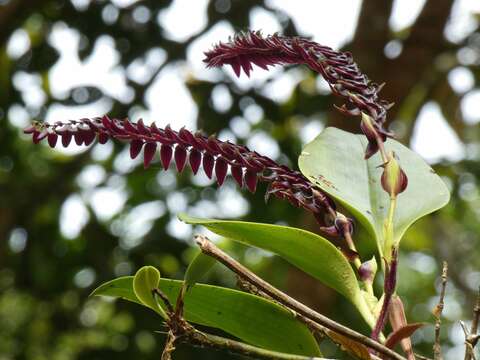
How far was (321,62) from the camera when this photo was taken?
1.44ft

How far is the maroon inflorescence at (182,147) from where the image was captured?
420 mm

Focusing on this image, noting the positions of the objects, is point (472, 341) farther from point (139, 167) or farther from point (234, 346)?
point (139, 167)

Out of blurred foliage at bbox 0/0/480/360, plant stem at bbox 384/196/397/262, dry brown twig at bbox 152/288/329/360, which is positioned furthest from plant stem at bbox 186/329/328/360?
blurred foliage at bbox 0/0/480/360

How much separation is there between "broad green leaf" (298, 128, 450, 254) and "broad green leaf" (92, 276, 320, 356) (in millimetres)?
68

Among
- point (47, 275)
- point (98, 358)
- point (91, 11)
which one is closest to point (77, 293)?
point (47, 275)

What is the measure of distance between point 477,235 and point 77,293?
2.80 metres

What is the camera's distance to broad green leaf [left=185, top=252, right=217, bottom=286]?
0.41 meters

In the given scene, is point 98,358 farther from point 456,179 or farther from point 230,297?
point 230,297

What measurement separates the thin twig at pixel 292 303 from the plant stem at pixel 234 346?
0.06 ft

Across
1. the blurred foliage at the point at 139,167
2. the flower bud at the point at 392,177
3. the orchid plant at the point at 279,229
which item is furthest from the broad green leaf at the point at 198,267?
the blurred foliage at the point at 139,167

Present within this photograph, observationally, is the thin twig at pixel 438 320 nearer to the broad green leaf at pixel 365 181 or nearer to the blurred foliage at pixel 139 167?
the broad green leaf at pixel 365 181

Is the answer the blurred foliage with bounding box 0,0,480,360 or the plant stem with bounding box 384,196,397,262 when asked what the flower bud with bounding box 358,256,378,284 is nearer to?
the plant stem with bounding box 384,196,397,262

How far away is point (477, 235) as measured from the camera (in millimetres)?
4566

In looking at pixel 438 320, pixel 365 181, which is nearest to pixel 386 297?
pixel 438 320
